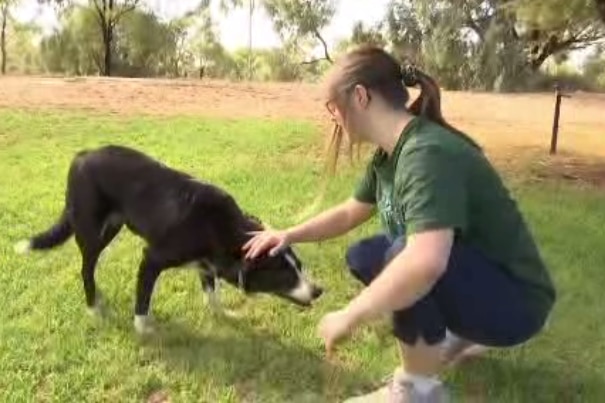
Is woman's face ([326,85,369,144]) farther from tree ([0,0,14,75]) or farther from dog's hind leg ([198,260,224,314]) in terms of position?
tree ([0,0,14,75])

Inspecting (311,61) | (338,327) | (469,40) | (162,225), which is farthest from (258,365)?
(311,61)

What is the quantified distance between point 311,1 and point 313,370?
24.5m

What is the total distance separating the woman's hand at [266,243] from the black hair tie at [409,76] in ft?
3.15

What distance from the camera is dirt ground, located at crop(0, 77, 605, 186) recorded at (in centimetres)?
1120

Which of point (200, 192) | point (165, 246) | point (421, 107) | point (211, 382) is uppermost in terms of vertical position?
point (421, 107)

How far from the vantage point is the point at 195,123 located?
12383 mm

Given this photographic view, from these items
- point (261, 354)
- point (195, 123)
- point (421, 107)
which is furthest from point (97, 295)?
point (195, 123)

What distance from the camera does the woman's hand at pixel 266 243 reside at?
3.62 m

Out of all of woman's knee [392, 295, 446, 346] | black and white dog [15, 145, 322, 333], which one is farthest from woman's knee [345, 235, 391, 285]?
black and white dog [15, 145, 322, 333]

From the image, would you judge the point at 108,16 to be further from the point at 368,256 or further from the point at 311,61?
the point at 368,256

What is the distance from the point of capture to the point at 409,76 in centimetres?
284

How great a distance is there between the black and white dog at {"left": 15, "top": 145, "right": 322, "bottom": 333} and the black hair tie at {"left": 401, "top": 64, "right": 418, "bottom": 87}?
4.90 ft

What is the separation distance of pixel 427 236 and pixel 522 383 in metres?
1.75

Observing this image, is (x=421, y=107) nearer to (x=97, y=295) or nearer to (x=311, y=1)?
(x=97, y=295)
